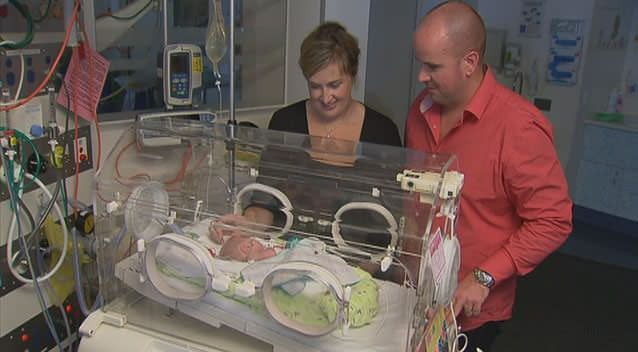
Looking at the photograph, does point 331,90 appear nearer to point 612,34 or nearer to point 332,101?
point 332,101

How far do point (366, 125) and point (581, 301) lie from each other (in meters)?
2.44

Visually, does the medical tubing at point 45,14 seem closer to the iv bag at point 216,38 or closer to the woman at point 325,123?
the iv bag at point 216,38

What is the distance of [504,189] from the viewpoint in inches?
57.0

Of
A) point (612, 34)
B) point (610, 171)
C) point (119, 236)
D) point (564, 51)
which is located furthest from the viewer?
point (564, 51)

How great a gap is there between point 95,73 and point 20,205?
0.48 metres

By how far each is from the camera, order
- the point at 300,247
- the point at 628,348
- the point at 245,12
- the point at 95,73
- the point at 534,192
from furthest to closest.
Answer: the point at 628,348, the point at 245,12, the point at 95,73, the point at 534,192, the point at 300,247

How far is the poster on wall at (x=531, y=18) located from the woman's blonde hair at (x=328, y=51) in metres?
3.60

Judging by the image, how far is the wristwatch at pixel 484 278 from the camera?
1.38m

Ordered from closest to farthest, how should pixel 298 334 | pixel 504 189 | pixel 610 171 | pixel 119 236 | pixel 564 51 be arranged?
pixel 298 334 < pixel 119 236 < pixel 504 189 < pixel 610 171 < pixel 564 51

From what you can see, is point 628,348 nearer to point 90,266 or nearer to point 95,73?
point 90,266

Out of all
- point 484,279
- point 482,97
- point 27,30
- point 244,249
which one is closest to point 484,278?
point 484,279

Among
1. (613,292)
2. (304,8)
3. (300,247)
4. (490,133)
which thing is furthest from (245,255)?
(613,292)

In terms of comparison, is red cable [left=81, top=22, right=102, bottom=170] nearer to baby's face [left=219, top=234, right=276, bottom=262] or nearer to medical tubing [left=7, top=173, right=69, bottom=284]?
medical tubing [left=7, top=173, right=69, bottom=284]

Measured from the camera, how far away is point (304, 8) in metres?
2.58
